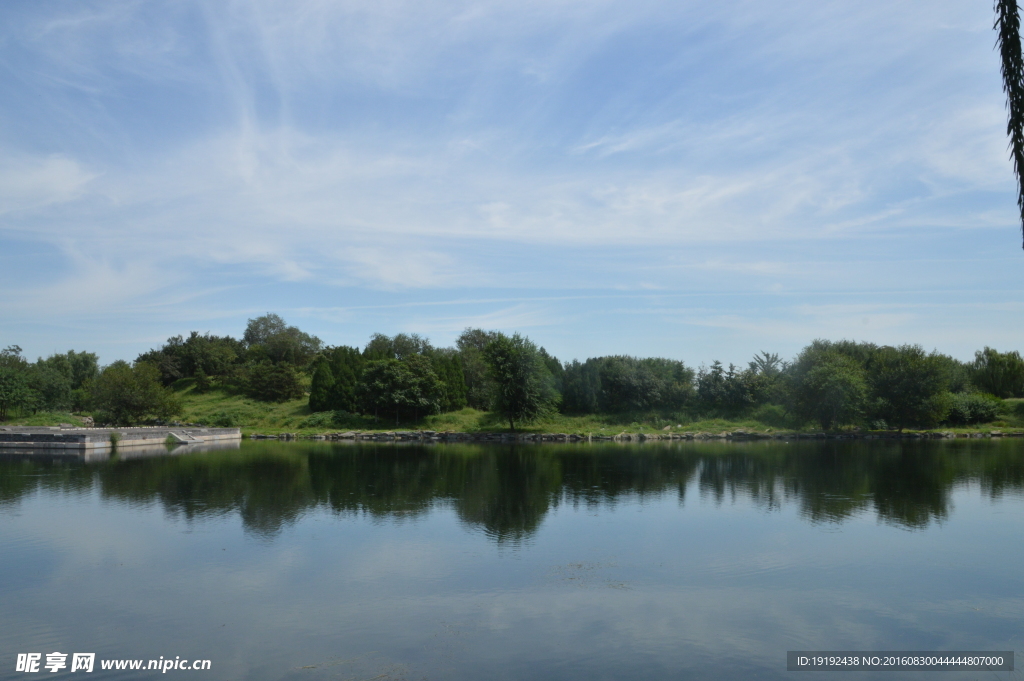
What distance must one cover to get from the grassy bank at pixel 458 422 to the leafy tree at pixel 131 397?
119 inches

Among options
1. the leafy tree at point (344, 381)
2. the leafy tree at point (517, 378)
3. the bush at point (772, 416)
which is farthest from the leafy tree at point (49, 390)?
the bush at point (772, 416)

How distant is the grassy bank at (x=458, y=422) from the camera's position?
5253 centimetres

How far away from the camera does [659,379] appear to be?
57281mm

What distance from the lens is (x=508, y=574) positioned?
1204 cm

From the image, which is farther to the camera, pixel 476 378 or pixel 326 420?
pixel 476 378

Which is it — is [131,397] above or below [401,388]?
below

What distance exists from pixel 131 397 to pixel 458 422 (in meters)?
25.4

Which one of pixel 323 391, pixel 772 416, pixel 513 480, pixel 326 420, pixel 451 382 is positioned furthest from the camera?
pixel 451 382

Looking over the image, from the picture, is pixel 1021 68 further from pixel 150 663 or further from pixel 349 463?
pixel 349 463

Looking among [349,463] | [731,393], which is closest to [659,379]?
[731,393]

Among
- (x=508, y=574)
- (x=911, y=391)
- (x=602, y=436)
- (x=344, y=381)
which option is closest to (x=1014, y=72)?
(x=508, y=574)

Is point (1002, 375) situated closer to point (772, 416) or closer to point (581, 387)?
point (772, 416)

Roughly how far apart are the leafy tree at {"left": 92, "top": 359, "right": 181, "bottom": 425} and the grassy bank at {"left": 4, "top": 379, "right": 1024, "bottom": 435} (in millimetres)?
3021

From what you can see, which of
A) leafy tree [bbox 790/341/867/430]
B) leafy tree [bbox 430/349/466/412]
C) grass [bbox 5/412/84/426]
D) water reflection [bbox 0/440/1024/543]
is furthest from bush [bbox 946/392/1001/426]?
grass [bbox 5/412/84/426]
